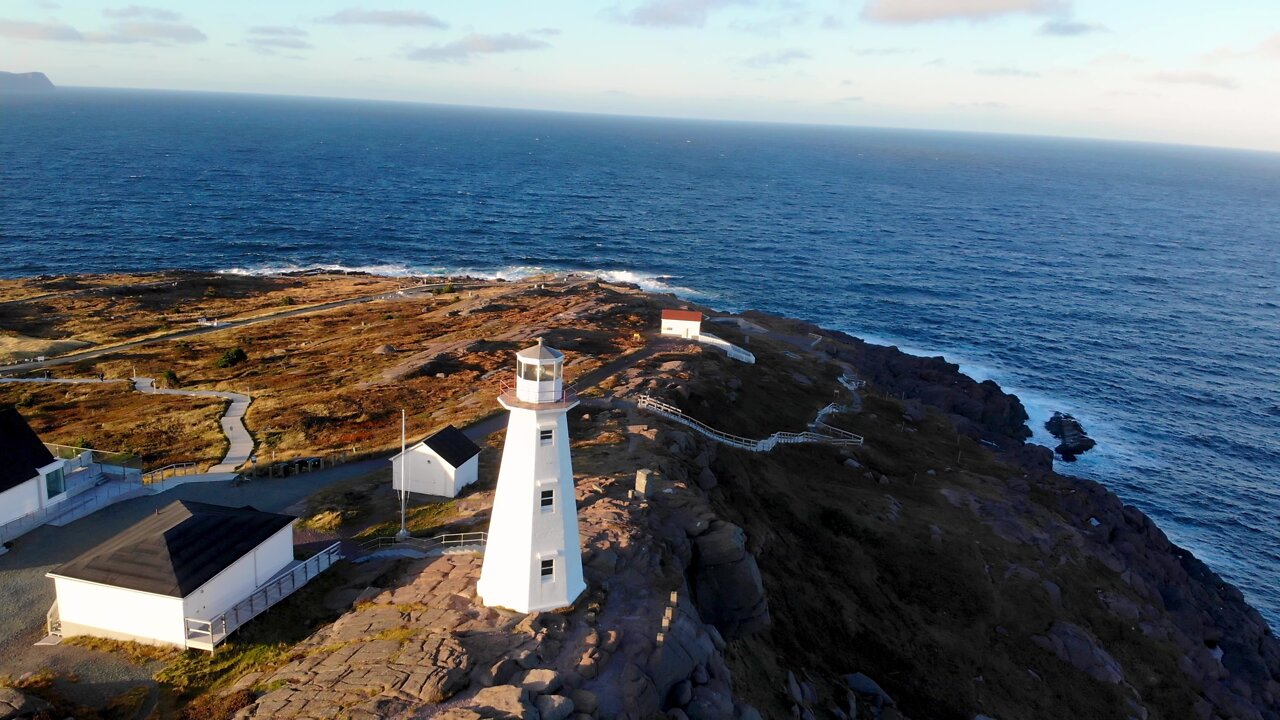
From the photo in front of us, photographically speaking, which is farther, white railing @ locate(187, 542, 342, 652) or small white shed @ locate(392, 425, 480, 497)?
small white shed @ locate(392, 425, 480, 497)

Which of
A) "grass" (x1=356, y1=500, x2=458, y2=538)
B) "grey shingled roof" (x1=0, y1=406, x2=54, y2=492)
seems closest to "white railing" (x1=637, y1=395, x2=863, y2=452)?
"grass" (x1=356, y1=500, x2=458, y2=538)

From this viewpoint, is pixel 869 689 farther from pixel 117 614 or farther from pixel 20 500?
pixel 20 500

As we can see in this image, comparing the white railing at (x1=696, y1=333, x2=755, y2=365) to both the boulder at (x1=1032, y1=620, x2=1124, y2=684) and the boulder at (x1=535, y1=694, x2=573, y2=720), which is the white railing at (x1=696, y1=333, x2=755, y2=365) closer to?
the boulder at (x1=1032, y1=620, x2=1124, y2=684)

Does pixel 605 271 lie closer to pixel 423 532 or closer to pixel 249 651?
pixel 423 532

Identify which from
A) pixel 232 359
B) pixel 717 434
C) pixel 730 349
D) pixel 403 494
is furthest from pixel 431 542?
pixel 730 349

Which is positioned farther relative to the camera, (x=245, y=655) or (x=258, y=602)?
(x=258, y=602)
